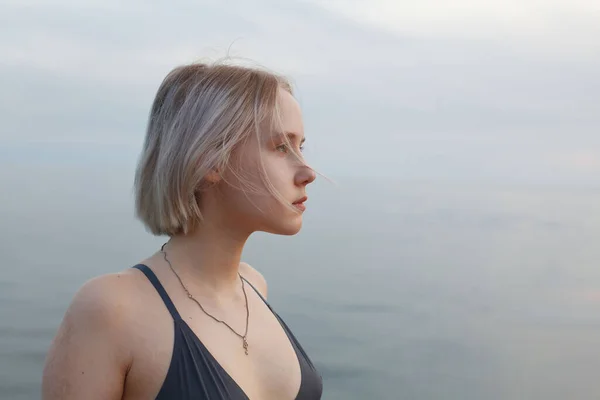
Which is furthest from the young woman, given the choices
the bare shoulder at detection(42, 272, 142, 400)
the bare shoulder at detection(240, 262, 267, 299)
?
the bare shoulder at detection(240, 262, 267, 299)

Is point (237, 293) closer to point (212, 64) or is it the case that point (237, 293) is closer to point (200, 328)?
point (200, 328)

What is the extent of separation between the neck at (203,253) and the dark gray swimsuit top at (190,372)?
0.34ft

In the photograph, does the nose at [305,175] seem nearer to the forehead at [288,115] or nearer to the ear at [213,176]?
the forehead at [288,115]

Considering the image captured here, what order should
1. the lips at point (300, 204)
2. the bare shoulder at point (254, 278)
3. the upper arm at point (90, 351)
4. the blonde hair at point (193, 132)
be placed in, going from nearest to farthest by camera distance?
the upper arm at point (90, 351) < the blonde hair at point (193, 132) < the lips at point (300, 204) < the bare shoulder at point (254, 278)

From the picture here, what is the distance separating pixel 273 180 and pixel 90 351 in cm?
65

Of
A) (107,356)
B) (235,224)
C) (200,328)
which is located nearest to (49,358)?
(107,356)

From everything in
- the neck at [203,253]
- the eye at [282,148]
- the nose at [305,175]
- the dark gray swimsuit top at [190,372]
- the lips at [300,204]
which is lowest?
the dark gray swimsuit top at [190,372]

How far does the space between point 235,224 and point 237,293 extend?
0.27 meters

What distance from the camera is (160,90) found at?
203 cm

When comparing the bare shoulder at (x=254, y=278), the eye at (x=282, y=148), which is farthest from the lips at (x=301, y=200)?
the bare shoulder at (x=254, y=278)

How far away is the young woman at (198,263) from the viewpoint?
173 centimetres

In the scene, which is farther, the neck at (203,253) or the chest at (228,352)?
the neck at (203,253)

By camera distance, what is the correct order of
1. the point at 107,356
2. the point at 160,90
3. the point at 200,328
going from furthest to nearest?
the point at 160,90
the point at 200,328
the point at 107,356

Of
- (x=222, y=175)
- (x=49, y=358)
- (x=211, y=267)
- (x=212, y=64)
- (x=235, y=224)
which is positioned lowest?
(x=49, y=358)
